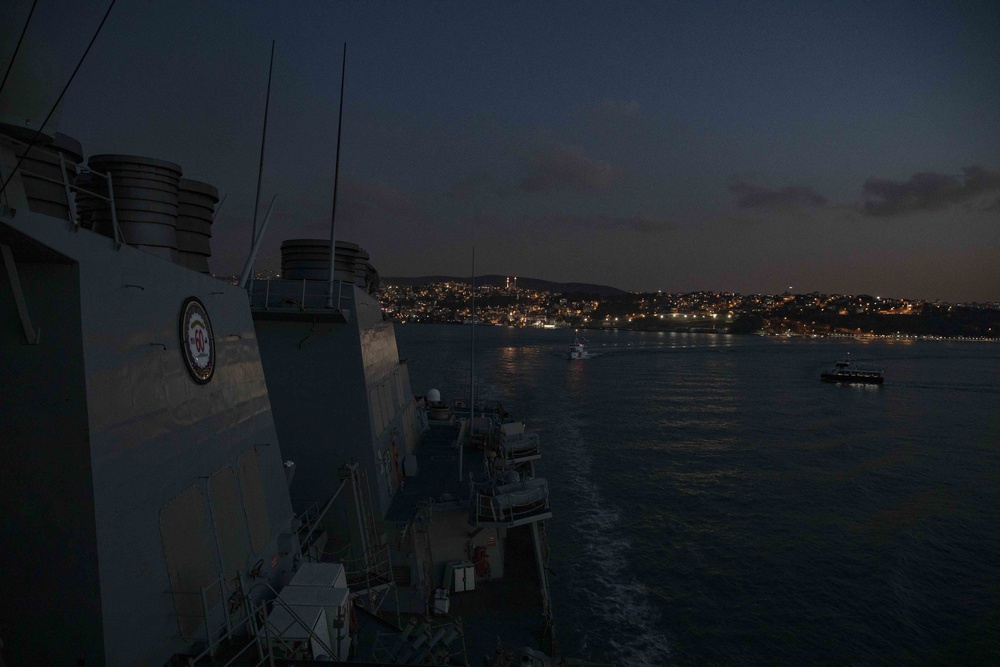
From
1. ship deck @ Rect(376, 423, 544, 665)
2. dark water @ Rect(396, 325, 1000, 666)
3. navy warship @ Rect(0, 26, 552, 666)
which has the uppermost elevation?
navy warship @ Rect(0, 26, 552, 666)

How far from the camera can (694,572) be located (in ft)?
85.0

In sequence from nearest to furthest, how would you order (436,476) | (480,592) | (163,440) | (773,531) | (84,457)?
(84,457) → (163,440) → (480,592) → (436,476) → (773,531)

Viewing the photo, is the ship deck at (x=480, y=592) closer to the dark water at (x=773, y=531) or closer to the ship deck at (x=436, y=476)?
the ship deck at (x=436, y=476)

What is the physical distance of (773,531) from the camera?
30453 mm

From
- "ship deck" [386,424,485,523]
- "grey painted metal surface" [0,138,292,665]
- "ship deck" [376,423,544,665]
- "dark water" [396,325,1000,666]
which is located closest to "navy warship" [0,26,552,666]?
"grey painted metal surface" [0,138,292,665]

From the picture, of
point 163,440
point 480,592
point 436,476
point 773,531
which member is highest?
point 163,440

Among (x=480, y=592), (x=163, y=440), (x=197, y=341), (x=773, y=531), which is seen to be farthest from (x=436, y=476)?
(x=773, y=531)

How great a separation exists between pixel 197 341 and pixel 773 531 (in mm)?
30444

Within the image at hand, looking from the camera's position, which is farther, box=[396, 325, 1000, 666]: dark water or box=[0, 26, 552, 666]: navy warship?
box=[396, 325, 1000, 666]: dark water

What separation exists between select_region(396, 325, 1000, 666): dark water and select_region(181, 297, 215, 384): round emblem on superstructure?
16587 millimetres

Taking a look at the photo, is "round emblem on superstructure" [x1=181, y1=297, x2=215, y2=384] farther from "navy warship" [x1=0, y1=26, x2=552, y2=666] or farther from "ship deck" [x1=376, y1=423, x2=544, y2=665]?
"ship deck" [x1=376, y1=423, x2=544, y2=665]

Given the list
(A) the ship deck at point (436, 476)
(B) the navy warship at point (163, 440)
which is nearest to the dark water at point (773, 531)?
(A) the ship deck at point (436, 476)

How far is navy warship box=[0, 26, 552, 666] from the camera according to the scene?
19.8 feet

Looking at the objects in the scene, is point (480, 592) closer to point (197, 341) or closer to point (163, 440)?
point (197, 341)
